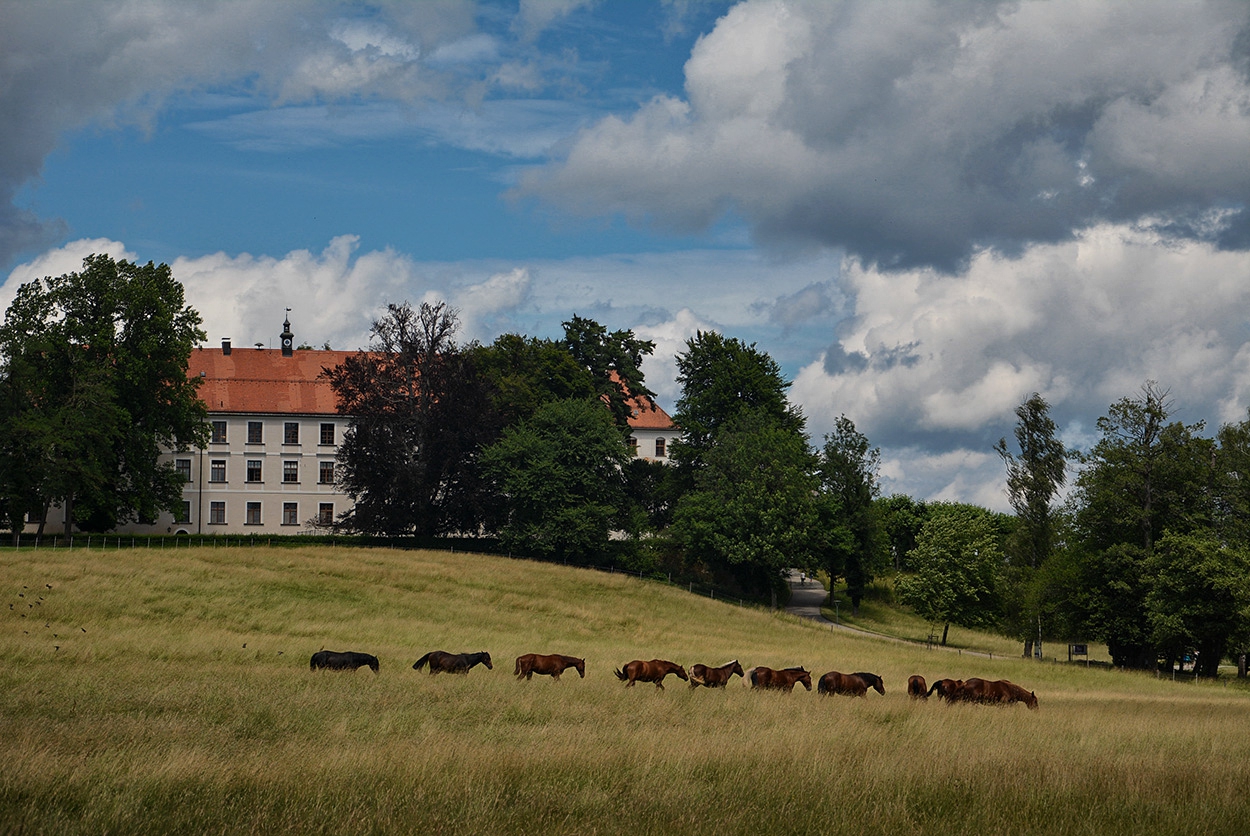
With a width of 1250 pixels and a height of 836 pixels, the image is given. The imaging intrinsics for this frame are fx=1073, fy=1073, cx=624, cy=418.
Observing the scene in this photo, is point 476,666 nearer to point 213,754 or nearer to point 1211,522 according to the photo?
point 213,754

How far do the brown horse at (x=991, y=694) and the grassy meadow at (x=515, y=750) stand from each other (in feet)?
4.08

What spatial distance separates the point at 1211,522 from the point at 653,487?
146 ft

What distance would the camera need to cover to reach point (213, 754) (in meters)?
12.9

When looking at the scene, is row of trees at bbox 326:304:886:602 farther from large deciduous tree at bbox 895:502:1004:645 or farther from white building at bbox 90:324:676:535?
white building at bbox 90:324:676:535

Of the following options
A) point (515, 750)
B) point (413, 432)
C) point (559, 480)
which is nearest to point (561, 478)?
point (559, 480)

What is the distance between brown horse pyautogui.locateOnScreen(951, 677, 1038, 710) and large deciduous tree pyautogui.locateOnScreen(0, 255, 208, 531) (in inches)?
2146

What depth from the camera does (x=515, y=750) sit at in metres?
13.9

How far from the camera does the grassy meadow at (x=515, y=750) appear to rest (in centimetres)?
1082

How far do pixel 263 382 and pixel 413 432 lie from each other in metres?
30.4

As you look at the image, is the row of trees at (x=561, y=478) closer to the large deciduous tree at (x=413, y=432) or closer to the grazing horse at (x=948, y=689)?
the large deciduous tree at (x=413, y=432)

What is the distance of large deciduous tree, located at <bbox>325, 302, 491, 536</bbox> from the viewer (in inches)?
2761

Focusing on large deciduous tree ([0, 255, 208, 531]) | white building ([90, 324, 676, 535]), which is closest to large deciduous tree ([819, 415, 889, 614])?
white building ([90, 324, 676, 535])

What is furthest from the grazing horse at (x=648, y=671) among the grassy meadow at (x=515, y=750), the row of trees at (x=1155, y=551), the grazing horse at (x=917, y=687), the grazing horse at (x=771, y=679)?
the row of trees at (x=1155, y=551)

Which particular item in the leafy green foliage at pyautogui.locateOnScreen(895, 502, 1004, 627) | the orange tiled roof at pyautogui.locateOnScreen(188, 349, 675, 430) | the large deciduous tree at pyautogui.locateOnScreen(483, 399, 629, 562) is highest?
the orange tiled roof at pyautogui.locateOnScreen(188, 349, 675, 430)
